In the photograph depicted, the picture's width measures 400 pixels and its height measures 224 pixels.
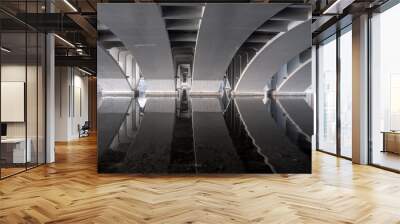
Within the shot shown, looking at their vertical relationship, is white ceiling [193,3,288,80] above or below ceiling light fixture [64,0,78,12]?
below

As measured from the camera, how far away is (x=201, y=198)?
15.2 feet

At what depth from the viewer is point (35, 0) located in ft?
22.0

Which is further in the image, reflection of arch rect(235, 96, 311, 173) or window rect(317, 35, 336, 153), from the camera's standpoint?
window rect(317, 35, 336, 153)

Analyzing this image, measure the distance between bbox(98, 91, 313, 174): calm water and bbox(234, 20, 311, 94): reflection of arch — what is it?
0.25 m

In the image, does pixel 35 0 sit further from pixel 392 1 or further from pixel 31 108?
pixel 392 1

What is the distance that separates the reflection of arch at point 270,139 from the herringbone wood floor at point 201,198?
0.72 feet

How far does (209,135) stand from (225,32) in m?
1.84

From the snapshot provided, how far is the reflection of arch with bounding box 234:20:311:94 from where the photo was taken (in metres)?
6.26

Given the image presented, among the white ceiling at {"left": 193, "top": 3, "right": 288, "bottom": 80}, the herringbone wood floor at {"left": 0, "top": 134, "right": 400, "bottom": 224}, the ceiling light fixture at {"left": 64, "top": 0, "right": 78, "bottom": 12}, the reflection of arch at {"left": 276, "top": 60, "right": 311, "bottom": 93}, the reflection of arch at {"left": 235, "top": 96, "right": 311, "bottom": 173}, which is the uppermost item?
the ceiling light fixture at {"left": 64, "top": 0, "right": 78, "bottom": 12}

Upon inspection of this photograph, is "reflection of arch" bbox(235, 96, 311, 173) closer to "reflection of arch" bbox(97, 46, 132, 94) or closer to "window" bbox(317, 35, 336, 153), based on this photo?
"reflection of arch" bbox(97, 46, 132, 94)

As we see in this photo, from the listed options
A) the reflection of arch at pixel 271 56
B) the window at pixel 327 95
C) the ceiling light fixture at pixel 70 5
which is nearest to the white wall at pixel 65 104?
the ceiling light fixture at pixel 70 5

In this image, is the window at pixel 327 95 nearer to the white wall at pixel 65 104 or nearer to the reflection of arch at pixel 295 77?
the reflection of arch at pixel 295 77

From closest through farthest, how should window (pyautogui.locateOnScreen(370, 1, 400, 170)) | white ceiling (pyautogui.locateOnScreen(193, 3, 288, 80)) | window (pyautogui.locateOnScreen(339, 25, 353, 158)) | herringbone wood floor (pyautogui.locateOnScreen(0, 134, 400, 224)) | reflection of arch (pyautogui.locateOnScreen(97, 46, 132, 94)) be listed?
herringbone wood floor (pyautogui.locateOnScreen(0, 134, 400, 224)) < white ceiling (pyautogui.locateOnScreen(193, 3, 288, 80)) < reflection of arch (pyautogui.locateOnScreen(97, 46, 132, 94)) < window (pyautogui.locateOnScreen(370, 1, 400, 170)) < window (pyautogui.locateOnScreen(339, 25, 353, 158))

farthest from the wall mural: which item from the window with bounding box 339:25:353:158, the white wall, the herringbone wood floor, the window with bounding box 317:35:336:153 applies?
the white wall
